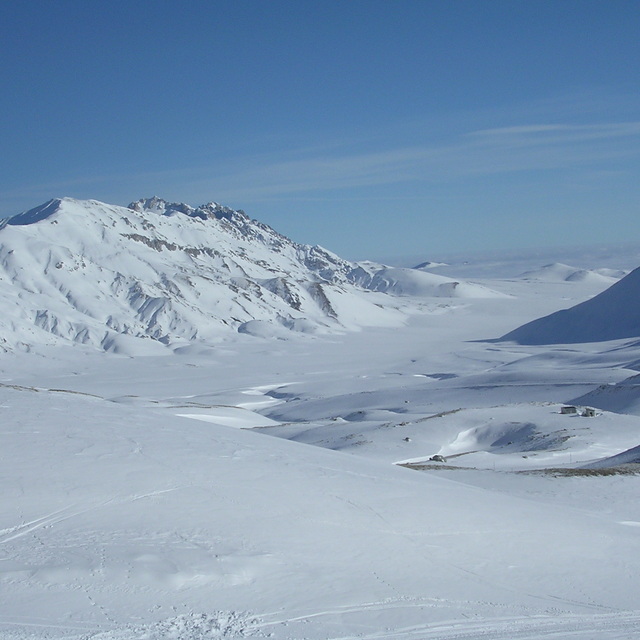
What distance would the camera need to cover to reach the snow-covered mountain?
114 meters

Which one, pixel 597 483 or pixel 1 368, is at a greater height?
pixel 1 368

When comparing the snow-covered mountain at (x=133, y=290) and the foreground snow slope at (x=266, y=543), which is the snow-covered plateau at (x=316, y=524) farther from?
the snow-covered mountain at (x=133, y=290)

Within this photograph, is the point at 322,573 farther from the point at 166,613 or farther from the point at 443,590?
the point at 166,613

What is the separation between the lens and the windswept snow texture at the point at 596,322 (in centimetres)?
9931

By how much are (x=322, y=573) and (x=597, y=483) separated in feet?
44.9

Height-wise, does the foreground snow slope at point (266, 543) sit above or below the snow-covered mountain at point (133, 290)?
below

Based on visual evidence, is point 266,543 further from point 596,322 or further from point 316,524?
point 596,322

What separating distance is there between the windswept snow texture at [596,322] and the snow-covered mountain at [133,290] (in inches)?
1743

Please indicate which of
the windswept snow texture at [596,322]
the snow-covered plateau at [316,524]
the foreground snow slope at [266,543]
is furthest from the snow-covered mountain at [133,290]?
the foreground snow slope at [266,543]

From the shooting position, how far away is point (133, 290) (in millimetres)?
130500

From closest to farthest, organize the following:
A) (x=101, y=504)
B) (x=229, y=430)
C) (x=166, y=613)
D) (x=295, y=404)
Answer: (x=166, y=613)
(x=101, y=504)
(x=229, y=430)
(x=295, y=404)

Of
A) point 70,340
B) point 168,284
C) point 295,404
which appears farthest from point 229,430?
point 168,284

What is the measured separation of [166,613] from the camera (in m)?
9.58

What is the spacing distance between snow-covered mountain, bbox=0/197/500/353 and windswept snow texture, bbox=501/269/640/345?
44281 mm
